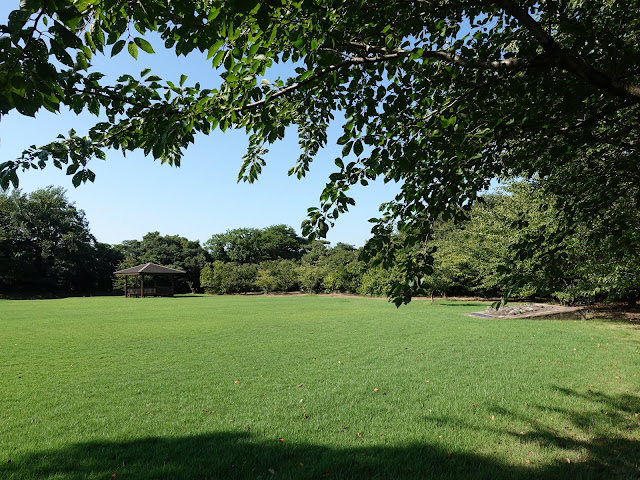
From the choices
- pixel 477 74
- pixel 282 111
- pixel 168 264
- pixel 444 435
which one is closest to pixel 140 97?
pixel 282 111

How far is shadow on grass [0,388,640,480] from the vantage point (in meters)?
3.04

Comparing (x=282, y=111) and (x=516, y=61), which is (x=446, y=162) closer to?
(x=516, y=61)

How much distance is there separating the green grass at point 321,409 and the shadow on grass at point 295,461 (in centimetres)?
2

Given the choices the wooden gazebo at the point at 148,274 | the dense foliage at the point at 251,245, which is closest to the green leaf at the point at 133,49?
the wooden gazebo at the point at 148,274

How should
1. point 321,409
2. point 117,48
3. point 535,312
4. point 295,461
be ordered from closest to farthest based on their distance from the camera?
point 117,48
point 295,461
point 321,409
point 535,312

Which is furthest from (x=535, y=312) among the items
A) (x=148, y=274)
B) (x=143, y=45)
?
(x=148, y=274)

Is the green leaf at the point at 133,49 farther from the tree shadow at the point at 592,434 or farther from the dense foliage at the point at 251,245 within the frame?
the dense foliage at the point at 251,245

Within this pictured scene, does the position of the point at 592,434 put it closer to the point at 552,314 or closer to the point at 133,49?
the point at 133,49

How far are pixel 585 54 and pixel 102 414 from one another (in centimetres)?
638

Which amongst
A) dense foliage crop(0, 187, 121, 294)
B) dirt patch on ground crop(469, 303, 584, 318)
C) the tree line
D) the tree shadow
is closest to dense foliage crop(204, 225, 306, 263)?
the tree line

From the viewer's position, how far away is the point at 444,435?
384 centimetres

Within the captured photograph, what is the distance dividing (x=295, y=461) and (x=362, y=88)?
351 cm

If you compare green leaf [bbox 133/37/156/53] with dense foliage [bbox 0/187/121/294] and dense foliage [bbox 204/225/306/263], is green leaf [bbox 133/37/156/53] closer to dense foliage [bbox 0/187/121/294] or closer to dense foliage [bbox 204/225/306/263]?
dense foliage [bbox 0/187/121/294]

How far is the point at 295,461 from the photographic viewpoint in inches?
128
